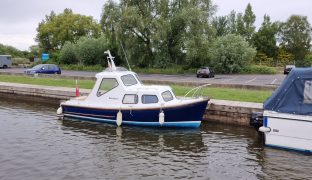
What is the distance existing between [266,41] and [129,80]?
2520 inches

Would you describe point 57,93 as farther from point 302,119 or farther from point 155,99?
point 302,119

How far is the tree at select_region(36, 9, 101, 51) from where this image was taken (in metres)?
83.1

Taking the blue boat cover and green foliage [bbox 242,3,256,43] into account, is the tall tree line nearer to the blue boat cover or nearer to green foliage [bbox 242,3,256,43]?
green foliage [bbox 242,3,256,43]

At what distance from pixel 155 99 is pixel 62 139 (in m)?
4.98

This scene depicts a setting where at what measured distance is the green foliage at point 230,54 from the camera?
167 feet

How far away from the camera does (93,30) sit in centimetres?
8544

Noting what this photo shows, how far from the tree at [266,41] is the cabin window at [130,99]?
64017 millimetres

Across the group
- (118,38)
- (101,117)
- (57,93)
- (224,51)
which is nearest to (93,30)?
(118,38)

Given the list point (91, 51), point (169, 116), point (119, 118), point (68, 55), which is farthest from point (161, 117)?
point (68, 55)

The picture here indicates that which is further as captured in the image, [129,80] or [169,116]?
[129,80]

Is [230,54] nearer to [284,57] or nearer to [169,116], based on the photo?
[284,57]

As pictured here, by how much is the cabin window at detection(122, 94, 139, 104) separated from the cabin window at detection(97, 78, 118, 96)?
908mm

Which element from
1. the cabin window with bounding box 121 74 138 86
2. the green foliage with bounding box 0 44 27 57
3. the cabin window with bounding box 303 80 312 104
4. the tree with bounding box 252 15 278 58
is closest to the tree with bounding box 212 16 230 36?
the tree with bounding box 252 15 278 58

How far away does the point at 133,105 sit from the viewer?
19.4 metres
